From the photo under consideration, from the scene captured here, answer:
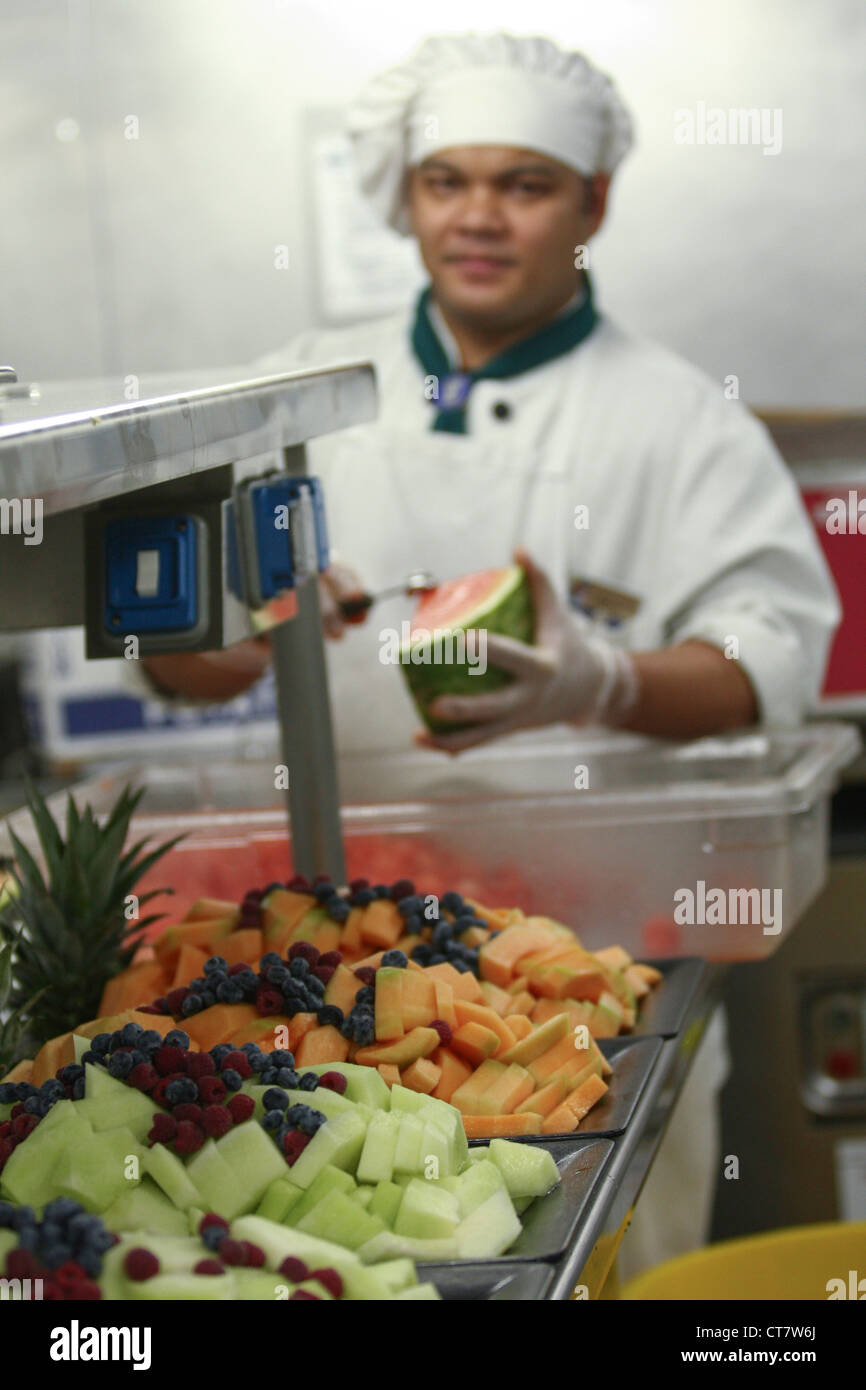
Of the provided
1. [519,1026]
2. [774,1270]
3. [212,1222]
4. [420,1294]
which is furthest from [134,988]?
[774,1270]

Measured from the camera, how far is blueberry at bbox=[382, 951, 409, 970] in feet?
4.50

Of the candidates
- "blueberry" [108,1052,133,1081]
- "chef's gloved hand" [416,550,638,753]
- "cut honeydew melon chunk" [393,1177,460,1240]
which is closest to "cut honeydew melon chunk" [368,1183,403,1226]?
"cut honeydew melon chunk" [393,1177,460,1240]

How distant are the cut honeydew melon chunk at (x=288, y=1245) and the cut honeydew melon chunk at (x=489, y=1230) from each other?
0.27 feet

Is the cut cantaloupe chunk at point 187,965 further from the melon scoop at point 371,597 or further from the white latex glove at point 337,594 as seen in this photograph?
the white latex glove at point 337,594

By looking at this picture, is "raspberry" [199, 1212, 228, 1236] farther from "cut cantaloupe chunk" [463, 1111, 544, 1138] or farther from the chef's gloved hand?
the chef's gloved hand

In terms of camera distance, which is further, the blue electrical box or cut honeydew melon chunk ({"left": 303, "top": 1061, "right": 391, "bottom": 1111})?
the blue electrical box

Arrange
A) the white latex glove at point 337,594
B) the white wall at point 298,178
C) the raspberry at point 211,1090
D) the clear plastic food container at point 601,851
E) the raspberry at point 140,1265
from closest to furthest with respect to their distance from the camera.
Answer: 1. the raspberry at point 140,1265
2. the raspberry at point 211,1090
3. the clear plastic food container at point 601,851
4. the white latex glove at point 337,594
5. the white wall at point 298,178

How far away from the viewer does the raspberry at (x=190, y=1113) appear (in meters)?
1.11

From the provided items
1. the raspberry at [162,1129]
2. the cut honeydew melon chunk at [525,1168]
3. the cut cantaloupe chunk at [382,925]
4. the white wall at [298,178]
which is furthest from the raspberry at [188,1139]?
the white wall at [298,178]

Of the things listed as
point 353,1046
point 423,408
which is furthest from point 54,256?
point 353,1046

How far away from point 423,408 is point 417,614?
85 centimetres

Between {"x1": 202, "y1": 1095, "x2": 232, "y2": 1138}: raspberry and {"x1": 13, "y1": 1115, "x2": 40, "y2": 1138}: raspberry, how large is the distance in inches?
5.2

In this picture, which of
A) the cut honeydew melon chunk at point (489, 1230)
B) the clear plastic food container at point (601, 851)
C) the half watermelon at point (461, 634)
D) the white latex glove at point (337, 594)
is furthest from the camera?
the white latex glove at point (337, 594)

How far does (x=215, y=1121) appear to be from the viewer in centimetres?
110
